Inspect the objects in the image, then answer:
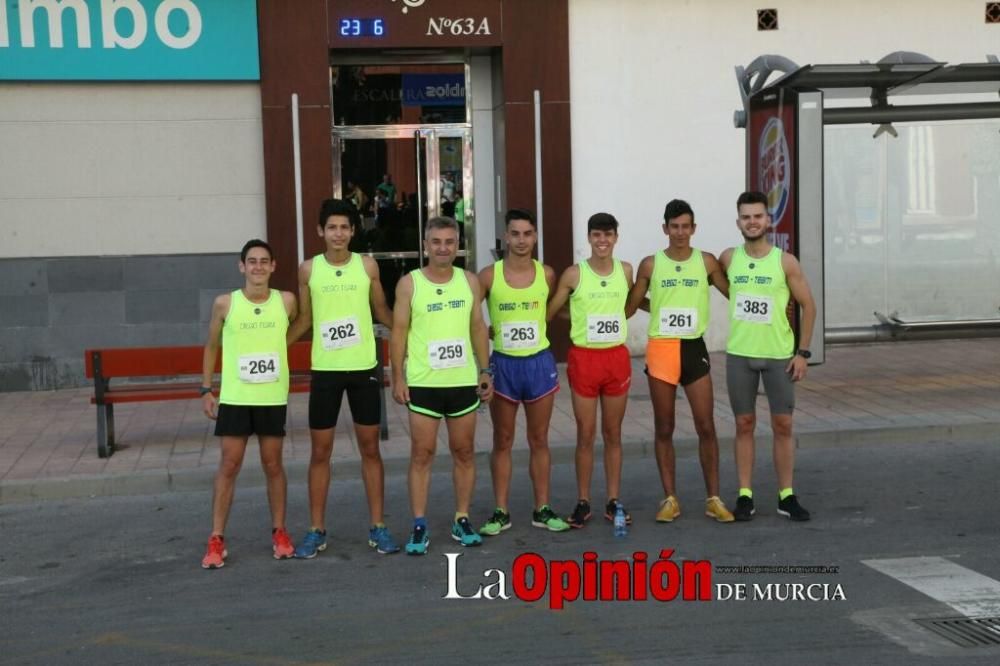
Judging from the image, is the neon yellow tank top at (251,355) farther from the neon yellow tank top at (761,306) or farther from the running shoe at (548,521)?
the neon yellow tank top at (761,306)

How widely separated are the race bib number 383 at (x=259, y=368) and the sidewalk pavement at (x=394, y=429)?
2.33 m

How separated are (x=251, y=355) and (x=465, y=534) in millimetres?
1485

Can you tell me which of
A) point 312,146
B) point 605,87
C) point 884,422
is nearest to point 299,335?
point 884,422

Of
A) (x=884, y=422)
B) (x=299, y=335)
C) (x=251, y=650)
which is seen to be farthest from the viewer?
(x=884, y=422)

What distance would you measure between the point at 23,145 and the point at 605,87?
6.03 m

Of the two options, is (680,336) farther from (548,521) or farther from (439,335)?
(439,335)

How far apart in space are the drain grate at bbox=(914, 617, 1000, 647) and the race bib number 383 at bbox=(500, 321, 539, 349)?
2581 millimetres

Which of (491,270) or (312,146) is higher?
(312,146)

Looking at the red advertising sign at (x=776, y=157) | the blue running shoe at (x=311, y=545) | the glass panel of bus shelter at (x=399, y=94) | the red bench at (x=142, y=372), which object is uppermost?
the glass panel of bus shelter at (x=399, y=94)

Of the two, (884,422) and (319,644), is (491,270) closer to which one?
(319,644)

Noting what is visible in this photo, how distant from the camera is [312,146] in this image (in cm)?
1400

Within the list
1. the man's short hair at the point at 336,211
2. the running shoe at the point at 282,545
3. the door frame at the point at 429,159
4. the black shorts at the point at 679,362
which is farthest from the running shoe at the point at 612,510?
the door frame at the point at 429,159

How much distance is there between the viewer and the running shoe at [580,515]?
7598 mm

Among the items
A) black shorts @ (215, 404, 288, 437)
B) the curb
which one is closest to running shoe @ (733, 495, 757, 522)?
the curb
